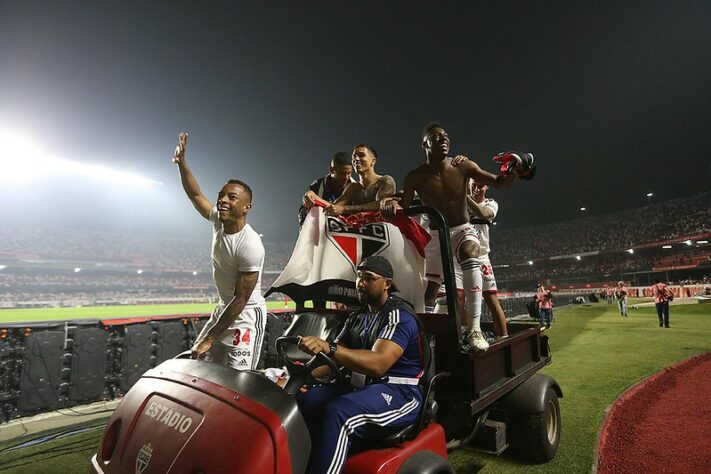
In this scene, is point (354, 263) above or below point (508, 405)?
above

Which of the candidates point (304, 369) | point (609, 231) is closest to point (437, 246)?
point (304, 369)

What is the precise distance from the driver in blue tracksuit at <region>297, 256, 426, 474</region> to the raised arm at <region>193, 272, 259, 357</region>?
859 mm

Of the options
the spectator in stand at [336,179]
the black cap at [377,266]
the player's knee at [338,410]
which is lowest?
the player's knee at [338,410]

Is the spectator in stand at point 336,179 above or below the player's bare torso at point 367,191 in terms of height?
above

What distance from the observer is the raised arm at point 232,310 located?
2716 millimetres

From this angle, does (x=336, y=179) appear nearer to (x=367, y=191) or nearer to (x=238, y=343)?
(x=367, y=191)

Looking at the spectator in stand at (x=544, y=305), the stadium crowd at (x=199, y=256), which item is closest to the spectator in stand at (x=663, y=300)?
the spectator in stand at (x=544, y=305)

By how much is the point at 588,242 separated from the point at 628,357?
49752 millimetres

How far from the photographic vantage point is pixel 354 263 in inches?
132

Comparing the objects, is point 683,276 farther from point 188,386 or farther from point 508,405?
point 188,386

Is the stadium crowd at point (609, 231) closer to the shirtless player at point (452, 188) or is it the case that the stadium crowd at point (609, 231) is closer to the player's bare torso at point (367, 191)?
the shirtless player at point (452, 188)

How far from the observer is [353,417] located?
1.75 meters

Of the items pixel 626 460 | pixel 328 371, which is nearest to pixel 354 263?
pixel 328 371

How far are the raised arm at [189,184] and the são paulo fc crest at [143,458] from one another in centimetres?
224
